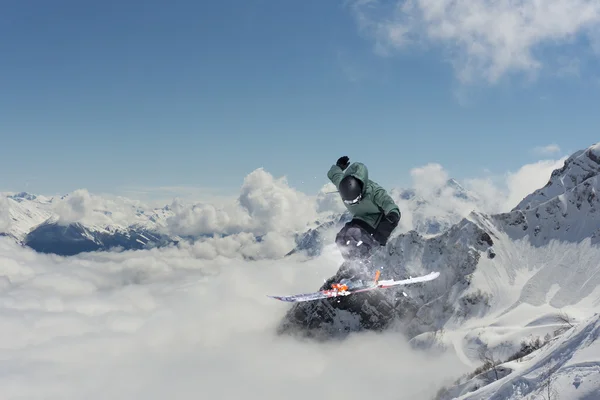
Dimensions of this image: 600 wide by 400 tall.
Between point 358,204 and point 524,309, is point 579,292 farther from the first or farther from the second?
point 358,204

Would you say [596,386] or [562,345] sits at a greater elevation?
[562,345]

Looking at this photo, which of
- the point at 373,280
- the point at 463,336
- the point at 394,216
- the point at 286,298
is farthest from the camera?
the point at 463,336

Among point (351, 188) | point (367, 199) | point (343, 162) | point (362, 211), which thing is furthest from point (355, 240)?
point (343, 162)

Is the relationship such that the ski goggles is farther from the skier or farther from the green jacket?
the green jacket

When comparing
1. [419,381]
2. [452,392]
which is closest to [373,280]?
[452,392]

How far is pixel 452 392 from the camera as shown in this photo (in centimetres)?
4222

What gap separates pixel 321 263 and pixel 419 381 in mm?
194058

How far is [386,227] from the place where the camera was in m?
10.6

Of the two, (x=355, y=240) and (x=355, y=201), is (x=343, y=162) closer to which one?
(x=355, y=201)

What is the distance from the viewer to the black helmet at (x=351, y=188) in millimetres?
9766

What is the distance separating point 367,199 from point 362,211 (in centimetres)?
40

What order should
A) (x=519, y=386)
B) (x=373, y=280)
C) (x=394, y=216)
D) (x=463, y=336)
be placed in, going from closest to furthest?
(x=394, y=216) < (x=373, y=280) < (x=519, y=386) < (x=463, y=336)

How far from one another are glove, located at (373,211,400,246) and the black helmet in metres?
1.07

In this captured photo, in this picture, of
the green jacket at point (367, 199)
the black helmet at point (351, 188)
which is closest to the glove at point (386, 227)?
the green jacket at point (367, 199)
